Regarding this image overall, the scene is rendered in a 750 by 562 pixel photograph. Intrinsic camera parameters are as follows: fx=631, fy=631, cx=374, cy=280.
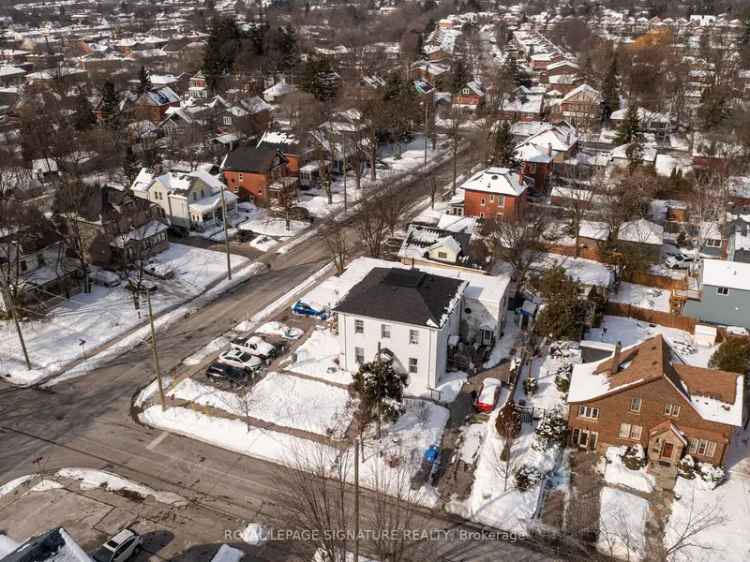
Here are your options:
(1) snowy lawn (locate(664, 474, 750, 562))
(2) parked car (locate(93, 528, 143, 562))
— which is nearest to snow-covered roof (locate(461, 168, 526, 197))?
(1) snowy lawn (locate(664, 474, 750, 562))

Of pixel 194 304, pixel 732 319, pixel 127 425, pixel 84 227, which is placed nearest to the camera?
pixel 127 425

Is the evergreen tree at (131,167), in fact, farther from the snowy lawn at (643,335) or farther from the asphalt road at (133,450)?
the snowy lawn at (643,335)

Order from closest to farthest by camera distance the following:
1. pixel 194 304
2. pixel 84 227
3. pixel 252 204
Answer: pixel 194 304 < pixel 84 227 < pixel 252 204

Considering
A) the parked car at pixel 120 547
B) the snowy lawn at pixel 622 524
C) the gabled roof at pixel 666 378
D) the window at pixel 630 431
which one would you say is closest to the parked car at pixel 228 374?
the parked car at pixel 120 547

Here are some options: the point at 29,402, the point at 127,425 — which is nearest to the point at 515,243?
the point at 127,425

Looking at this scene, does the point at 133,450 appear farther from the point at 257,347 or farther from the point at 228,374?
the point at 257,347

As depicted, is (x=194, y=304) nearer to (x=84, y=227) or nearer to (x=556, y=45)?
(x=84, y=227)

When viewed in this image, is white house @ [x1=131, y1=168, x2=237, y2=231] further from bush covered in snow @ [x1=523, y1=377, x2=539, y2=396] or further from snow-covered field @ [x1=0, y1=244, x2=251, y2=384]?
bush covered in snow @ [x1=523, y1=377, x2=539, y2=396]
